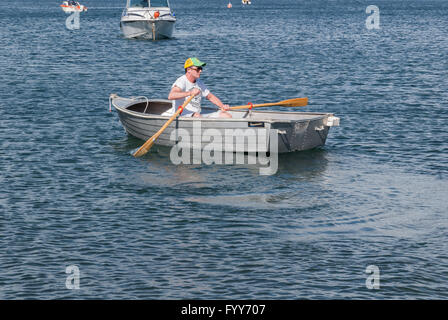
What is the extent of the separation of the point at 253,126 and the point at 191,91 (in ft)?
5.96

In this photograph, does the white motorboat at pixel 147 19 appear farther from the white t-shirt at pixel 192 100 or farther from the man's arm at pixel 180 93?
the man's arm at pixel 180 93

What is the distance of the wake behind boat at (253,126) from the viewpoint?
697 inches

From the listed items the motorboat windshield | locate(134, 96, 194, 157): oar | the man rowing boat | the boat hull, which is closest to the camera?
the man rowing boat

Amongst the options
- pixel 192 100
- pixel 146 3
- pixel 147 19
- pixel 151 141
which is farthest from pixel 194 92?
pixel 146 3

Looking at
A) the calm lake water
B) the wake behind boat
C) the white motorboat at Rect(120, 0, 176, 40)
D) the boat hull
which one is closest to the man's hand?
the wake behind boat

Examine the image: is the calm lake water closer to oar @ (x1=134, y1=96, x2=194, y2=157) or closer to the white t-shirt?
oar @ (x1=134, y1=96, x2=194, y2=157)

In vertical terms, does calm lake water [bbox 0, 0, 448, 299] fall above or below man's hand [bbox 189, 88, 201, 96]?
below

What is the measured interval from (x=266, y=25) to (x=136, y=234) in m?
67.7

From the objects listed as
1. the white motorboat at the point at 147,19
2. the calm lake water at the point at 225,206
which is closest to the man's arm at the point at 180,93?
the calm lake water at the point at 225,206

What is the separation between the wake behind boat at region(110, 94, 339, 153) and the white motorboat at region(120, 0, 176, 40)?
112 ft

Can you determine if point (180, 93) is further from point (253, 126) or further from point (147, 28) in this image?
point (147, 28)

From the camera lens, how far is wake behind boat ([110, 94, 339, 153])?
Result: 697 inches
